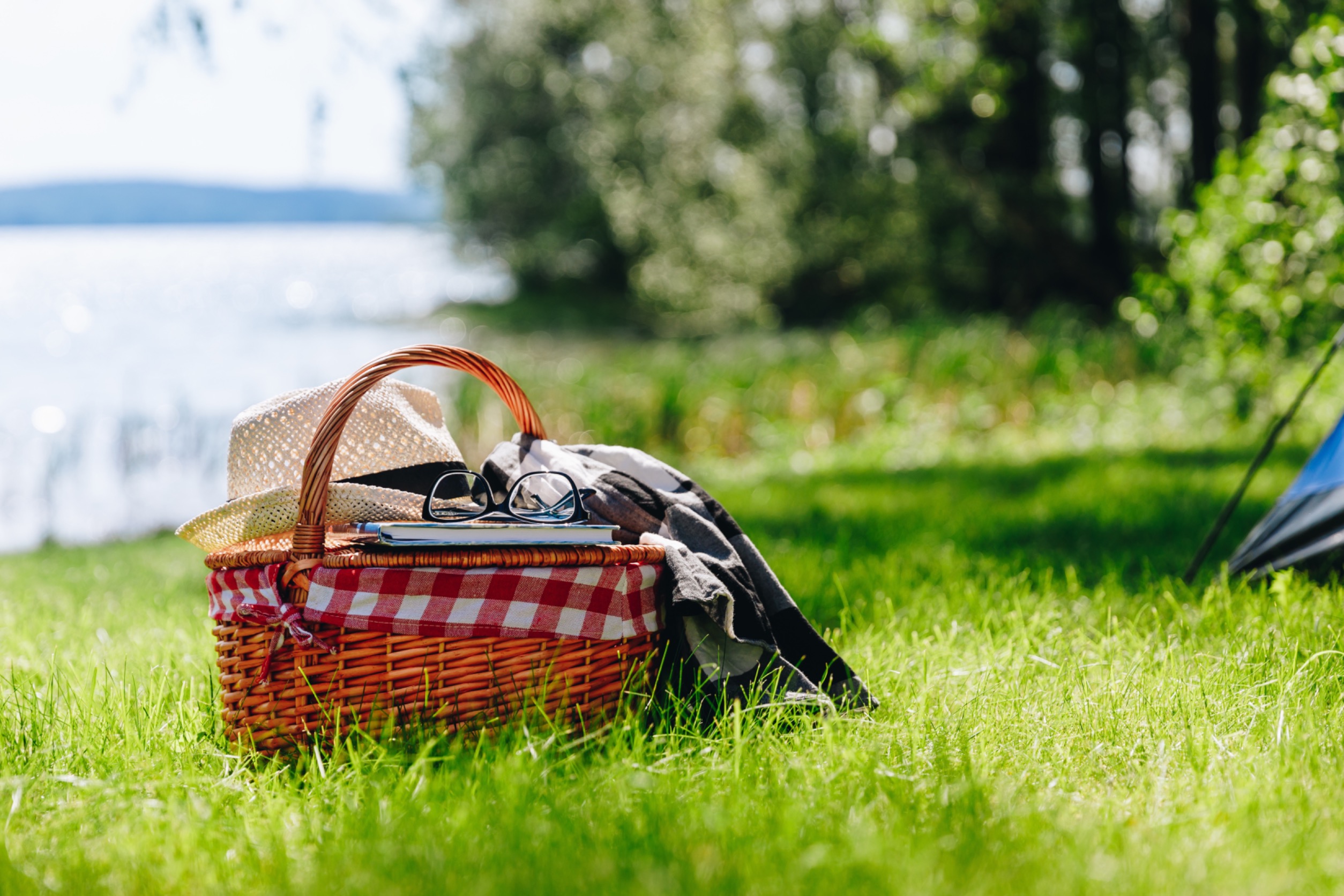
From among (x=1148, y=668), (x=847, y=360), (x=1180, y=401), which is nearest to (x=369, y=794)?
(x=1148, y=668)

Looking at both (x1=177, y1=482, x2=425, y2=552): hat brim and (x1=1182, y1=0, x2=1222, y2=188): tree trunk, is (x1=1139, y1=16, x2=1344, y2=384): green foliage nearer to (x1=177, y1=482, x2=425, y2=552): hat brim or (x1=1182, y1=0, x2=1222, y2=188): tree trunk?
(x1=177, y1=482, x2=425, y2=552): hat brim

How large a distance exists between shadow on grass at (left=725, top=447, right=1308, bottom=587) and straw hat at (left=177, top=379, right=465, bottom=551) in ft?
6.45

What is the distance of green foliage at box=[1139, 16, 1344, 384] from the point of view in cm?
500

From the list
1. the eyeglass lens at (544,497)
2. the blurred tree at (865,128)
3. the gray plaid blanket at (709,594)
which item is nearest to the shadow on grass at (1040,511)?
the gray plaid blanket at (709,594)

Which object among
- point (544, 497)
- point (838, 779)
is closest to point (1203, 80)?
point (544, 497)

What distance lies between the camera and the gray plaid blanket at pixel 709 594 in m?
2.32

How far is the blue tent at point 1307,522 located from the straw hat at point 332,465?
2.69 m

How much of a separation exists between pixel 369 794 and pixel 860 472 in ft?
18.3

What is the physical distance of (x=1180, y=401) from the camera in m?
8.28

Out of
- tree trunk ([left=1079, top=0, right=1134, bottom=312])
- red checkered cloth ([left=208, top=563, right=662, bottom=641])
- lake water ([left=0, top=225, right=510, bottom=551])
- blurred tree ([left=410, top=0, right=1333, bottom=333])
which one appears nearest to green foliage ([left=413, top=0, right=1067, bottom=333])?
blurred tree ([left=410, top=0, right=1333, bottom=333])

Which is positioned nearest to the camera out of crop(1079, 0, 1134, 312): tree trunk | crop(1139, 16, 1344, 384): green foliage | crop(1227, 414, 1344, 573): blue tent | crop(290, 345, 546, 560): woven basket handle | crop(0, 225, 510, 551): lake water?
crop(290, 345, 546, 560): woven basket handle

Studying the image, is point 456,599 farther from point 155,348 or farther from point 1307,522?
point 155,348

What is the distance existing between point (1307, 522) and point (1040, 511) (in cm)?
191

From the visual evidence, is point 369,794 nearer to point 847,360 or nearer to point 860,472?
point 860,472
